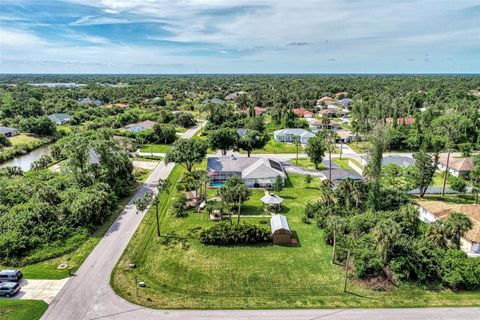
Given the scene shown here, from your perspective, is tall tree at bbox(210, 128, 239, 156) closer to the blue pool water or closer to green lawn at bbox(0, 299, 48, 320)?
the blue pool water

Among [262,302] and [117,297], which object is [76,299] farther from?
[262,302]

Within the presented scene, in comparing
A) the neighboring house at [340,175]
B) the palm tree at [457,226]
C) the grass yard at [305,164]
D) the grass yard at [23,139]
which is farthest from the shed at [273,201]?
the grass yard at [23,139]

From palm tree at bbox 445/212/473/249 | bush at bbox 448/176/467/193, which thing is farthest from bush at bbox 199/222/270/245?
bush at bbox 448/176/467/193

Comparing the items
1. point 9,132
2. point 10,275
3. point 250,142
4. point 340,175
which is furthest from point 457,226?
point 9,132

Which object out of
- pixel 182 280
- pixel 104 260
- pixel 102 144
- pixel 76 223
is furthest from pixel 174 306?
pixel 102 144

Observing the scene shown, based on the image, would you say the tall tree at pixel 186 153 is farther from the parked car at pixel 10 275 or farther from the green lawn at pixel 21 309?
the green lawn at pixel 21 309

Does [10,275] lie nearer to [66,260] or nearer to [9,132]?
[66,260]

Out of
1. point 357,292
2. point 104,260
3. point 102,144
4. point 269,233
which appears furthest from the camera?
point 102,144

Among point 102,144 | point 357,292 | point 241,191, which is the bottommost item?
point 357,292
